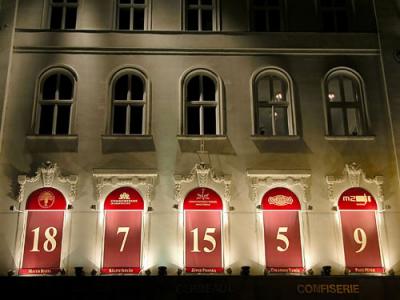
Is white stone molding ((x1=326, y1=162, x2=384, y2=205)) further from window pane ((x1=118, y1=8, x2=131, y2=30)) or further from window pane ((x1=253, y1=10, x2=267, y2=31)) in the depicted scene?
window pane ((x1=118, y1=8, x2=131, y2=30))

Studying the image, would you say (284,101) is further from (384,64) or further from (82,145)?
(82,145)

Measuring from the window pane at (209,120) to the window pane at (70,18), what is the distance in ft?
17.3

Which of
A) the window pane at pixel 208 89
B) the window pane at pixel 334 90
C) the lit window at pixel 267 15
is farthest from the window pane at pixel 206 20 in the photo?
the window pane at pixel 334 90

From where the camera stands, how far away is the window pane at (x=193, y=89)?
53.6ft

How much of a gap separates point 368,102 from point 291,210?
4407 millimetres

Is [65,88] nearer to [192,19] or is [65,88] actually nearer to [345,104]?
[192,19]

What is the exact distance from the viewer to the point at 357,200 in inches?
602

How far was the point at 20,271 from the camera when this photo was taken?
14.3m

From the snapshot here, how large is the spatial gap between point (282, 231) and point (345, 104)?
467cm

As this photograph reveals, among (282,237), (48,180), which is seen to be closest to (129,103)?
(48,180)

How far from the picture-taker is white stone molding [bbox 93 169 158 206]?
597 inches

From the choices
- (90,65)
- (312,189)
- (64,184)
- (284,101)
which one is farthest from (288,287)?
(90,65)

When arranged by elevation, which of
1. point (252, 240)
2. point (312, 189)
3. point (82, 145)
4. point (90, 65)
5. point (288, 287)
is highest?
point (90, 65)

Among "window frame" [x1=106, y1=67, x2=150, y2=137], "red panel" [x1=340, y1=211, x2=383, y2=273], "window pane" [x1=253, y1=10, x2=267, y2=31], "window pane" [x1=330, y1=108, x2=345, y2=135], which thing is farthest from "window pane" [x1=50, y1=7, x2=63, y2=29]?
"red panel" [x1=340, y1=211, x2=383, y2=273]
